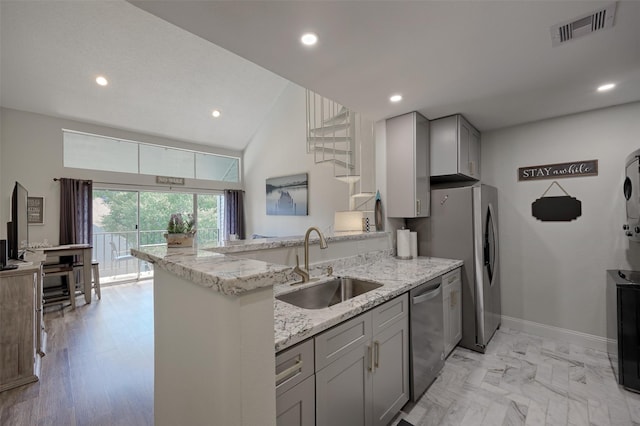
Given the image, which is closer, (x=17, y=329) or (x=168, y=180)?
(x=17, y=329)

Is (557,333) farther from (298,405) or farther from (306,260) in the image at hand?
(298,405)

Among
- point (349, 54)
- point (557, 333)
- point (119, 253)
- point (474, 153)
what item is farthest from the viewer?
point (119, 253)

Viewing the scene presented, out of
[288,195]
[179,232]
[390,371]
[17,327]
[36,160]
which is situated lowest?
[390,371]

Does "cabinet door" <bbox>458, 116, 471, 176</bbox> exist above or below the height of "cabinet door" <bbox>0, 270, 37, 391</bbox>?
above

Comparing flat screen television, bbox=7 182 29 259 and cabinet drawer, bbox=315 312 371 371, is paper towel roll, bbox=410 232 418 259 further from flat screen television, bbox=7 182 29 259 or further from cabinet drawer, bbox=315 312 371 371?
flat screen television, bbox=7 182 29 259

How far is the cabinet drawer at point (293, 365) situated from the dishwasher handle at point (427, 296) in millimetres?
1033

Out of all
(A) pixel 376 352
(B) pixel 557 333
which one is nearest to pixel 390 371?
(A) pixel 376 352

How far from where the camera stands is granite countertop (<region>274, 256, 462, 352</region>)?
1143 millimetres

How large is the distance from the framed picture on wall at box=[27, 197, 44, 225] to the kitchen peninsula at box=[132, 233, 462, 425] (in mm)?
4922

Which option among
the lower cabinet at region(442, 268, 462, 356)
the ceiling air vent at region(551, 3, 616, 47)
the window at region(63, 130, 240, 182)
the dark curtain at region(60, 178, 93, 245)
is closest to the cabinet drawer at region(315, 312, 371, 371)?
the lower cabinet at region(442, 268, 462, 356)

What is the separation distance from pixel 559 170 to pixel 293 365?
3.54 metres

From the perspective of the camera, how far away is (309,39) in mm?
1623

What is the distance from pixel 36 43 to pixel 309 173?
4.42 m

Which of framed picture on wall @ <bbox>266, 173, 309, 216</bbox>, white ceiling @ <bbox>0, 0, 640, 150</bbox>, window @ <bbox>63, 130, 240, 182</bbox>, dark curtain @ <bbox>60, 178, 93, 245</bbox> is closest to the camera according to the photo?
white ceiling @ <bbox>0, 0, 640, 150</bbox>
